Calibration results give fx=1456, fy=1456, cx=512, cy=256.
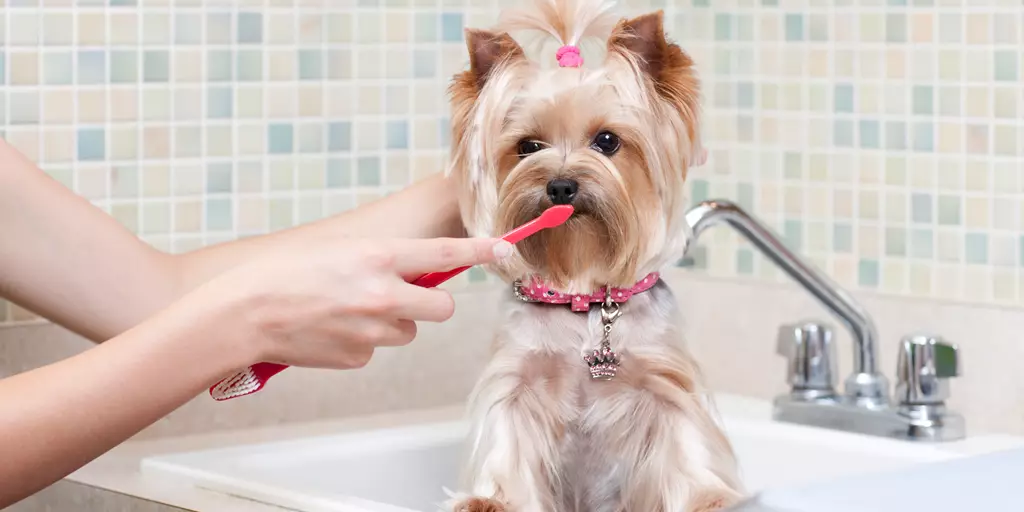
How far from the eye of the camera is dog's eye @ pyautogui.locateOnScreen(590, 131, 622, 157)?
1236 mm

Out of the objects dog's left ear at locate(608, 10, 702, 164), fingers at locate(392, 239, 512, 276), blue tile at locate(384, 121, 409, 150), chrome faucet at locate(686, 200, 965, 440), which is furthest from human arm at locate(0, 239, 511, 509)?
blue tile at locate(384, 121, 409, 150)

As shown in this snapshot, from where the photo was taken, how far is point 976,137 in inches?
66.2

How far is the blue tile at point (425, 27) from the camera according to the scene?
1829 millimetres

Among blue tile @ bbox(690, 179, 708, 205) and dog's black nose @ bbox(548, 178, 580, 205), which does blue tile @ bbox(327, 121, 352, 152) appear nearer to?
blue tile @ bbox(690, 179, 708, 205)

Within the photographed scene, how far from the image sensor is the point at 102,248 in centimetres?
139

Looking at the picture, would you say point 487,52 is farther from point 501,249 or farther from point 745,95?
point 745,95

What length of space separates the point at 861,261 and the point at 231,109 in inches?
31.2

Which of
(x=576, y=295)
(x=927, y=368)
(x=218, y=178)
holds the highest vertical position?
(x=218, y=178)

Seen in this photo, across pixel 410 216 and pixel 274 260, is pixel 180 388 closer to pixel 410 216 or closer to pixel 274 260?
pixel 274 260

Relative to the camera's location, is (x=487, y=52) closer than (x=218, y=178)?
Yes

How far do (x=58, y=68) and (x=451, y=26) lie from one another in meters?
0.51

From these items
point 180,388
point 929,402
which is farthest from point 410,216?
point 929,402

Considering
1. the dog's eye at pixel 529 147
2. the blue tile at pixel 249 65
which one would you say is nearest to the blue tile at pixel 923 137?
the dog's eye at pixel 529 147

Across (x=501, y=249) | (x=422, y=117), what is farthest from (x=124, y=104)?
(x=501, y=249)
